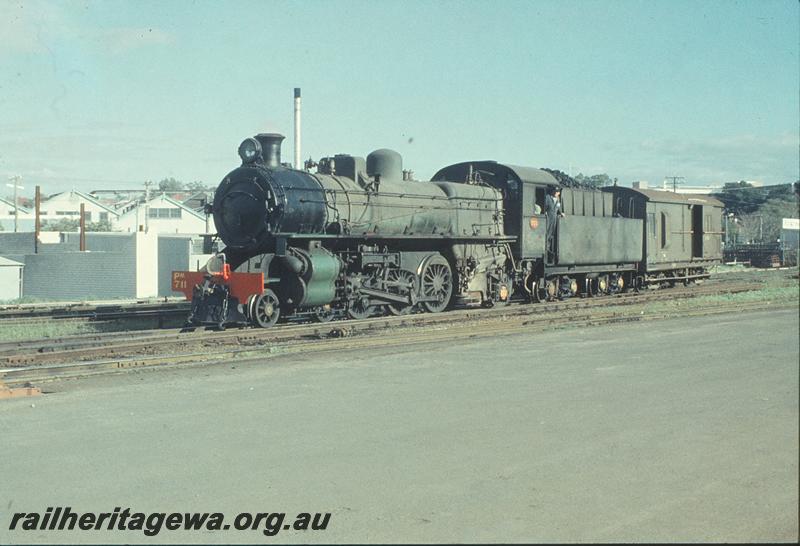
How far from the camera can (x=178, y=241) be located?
139 ft

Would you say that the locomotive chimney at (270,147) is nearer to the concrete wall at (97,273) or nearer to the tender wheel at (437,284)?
the tender wheel at (437,284)

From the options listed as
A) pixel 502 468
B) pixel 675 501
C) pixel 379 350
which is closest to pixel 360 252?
pixel 379 350

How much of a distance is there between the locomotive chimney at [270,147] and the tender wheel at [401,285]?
12.2 feet

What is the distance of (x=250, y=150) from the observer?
17172mm

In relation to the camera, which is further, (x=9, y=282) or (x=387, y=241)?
(x=9, y=282)

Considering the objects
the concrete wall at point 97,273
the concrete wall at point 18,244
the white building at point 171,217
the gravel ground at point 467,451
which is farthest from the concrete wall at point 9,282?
the white building at point 171,217

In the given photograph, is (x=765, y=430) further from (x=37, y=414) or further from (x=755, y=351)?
(x=37, y=414)

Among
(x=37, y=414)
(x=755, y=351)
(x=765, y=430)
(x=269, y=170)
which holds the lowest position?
(x=37, y=414)

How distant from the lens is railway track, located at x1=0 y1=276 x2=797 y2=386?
12.4 meters

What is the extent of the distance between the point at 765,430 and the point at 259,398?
5979 millimetres

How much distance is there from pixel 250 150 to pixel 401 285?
184 inches

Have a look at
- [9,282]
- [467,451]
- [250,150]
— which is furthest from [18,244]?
[467,451]

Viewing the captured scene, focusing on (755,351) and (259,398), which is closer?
(755,351)

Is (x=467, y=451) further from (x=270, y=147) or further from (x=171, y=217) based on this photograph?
(x=171, y=217)
